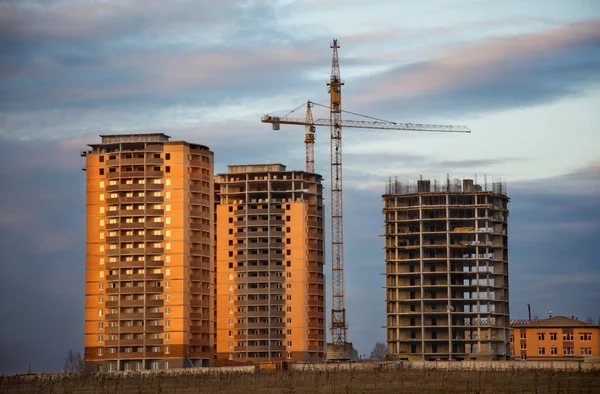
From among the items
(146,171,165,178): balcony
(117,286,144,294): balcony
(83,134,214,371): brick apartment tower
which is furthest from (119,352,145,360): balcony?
(146,171,165,178): balcony

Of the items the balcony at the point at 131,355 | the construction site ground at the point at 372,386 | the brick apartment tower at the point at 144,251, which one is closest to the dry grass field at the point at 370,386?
the construction site ground at the point at 372,386

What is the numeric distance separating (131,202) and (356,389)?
110042 millimetres

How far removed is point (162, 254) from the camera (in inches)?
7692

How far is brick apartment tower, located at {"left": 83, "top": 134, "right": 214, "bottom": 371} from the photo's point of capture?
19288cm

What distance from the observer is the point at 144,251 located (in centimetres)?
19562

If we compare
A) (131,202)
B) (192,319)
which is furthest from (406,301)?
(131,202)

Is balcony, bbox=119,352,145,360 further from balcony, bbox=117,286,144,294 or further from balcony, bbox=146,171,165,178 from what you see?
balcony, bbox=146,171,165,178

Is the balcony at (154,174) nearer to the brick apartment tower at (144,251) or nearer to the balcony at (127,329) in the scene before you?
the brick apartment tower at (144,251)

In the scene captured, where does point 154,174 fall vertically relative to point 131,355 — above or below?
above

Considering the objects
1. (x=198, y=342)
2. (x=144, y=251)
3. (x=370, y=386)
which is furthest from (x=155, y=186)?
(x=370, y=386)

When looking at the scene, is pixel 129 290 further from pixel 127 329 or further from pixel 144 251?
pixel 144 251

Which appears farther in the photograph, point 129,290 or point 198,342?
point 198,342

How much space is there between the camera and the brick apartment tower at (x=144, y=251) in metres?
193

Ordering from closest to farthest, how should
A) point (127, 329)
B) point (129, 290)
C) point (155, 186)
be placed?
1. point (127, 329)
2. point (129, 290)
3. point (155, 186)
